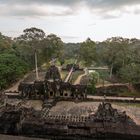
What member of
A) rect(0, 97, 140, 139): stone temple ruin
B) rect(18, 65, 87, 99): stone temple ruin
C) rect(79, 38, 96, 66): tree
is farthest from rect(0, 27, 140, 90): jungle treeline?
rect(0, 97, 140, 139): stone temple ruin

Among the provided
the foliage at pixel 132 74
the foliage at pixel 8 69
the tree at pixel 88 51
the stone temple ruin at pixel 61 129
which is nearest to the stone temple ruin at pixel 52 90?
the foliage at pixel 8 69

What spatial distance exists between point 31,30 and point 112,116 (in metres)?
29.9

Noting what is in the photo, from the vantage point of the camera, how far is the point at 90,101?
3359 centimetres

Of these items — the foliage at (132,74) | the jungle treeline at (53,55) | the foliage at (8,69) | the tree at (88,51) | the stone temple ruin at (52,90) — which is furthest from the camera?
the tree at (88,51)

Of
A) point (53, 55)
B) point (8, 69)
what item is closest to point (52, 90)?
point (8, 69)

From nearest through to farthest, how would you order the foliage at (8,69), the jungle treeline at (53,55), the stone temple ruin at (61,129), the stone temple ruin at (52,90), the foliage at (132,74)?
the stone temple ruin at (61,129) → the stone temple ruin at (52,90) → the foliage at (132,74) → the foliage at (8,69) → the jungle treeline at (53,55)

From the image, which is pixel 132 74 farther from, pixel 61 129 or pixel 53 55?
pixel 61 129

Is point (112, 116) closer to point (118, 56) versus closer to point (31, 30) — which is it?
point (118, 56)

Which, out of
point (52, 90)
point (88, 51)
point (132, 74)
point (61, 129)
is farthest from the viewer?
point (88, 51)

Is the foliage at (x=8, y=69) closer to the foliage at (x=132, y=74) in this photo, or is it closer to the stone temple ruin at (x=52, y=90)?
the stone temple ruin at (x=52, y=90)

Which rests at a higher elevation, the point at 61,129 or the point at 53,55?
the point at 53,55

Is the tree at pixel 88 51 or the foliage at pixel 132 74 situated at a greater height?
the tree at pixel 88 51

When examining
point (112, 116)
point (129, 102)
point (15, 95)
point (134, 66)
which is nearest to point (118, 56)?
point (134, 66)

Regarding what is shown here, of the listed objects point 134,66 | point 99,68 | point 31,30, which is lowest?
point 99,68
